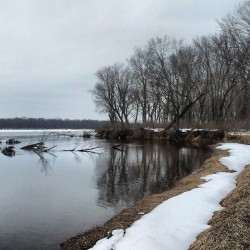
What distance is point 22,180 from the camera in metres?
17.4

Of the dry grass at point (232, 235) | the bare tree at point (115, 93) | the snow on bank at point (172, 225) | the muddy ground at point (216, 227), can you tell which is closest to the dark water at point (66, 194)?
the muddy ground at point (216, 227)

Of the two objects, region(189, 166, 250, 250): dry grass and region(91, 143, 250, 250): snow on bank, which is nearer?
region(189, 166, 250, 250): dry grass

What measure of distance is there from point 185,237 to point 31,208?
6533mm

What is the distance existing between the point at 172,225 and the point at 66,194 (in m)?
7.08

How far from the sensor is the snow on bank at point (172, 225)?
6.66 m

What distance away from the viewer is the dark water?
9219 mm

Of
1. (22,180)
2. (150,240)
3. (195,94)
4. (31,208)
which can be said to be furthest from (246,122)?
(150,240)

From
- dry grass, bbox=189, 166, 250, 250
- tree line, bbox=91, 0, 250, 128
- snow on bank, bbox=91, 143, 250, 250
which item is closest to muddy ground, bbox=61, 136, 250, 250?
dry grass, bbox=189, 166, 250, 250

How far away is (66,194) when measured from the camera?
13.8 meters

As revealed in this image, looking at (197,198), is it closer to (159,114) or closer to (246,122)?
(246,122)

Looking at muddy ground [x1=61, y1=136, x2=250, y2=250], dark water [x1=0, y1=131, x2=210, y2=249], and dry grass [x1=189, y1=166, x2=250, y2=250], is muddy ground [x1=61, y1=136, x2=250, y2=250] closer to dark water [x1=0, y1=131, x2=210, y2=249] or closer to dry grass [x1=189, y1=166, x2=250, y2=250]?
dry grass [x1=189, y1=166, x2=250, y2=250]

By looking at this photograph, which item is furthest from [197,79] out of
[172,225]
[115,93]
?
[172,225]

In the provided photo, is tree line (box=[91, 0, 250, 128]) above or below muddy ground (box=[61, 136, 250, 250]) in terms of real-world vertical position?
above

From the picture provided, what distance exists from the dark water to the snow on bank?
1910 mm
